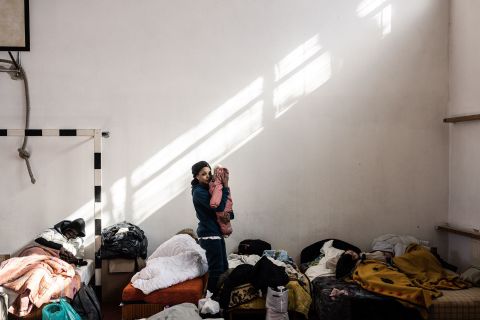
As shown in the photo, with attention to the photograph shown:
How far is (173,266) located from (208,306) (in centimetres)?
70

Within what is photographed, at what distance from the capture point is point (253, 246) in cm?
521

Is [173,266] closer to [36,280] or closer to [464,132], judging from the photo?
[36,280]

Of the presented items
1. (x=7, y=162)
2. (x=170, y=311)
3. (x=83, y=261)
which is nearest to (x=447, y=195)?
(x=170, y=311)

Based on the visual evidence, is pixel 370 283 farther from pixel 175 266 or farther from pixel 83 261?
pixel 83 261

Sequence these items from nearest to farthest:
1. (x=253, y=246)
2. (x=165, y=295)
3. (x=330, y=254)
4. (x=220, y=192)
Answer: (x=165, y=295)
(x=220, y=192)
(x=330, y=254)
(x=253, y=246)

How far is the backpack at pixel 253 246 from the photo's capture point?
520 cm

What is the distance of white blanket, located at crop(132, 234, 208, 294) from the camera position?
4207mm

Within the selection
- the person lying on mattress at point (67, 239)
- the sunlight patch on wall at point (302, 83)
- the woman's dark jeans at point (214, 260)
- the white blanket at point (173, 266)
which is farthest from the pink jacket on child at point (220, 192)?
the person lying on mattress at point (67, 239)

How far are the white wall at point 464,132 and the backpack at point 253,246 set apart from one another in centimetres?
223

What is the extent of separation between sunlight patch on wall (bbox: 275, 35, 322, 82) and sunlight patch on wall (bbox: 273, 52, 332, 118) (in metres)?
0.08

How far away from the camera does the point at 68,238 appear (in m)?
5.00

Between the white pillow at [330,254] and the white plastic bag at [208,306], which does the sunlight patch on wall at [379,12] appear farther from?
the white plastic bag at [208,306]

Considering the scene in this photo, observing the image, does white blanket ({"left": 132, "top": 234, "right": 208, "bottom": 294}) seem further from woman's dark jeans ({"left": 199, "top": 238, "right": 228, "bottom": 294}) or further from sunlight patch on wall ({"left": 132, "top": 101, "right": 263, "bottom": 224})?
sunlight patch on wall ({"left": 132, "top": 101, "right": 263, "bottom": 224})

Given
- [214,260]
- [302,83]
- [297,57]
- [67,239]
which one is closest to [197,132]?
[302,83]
